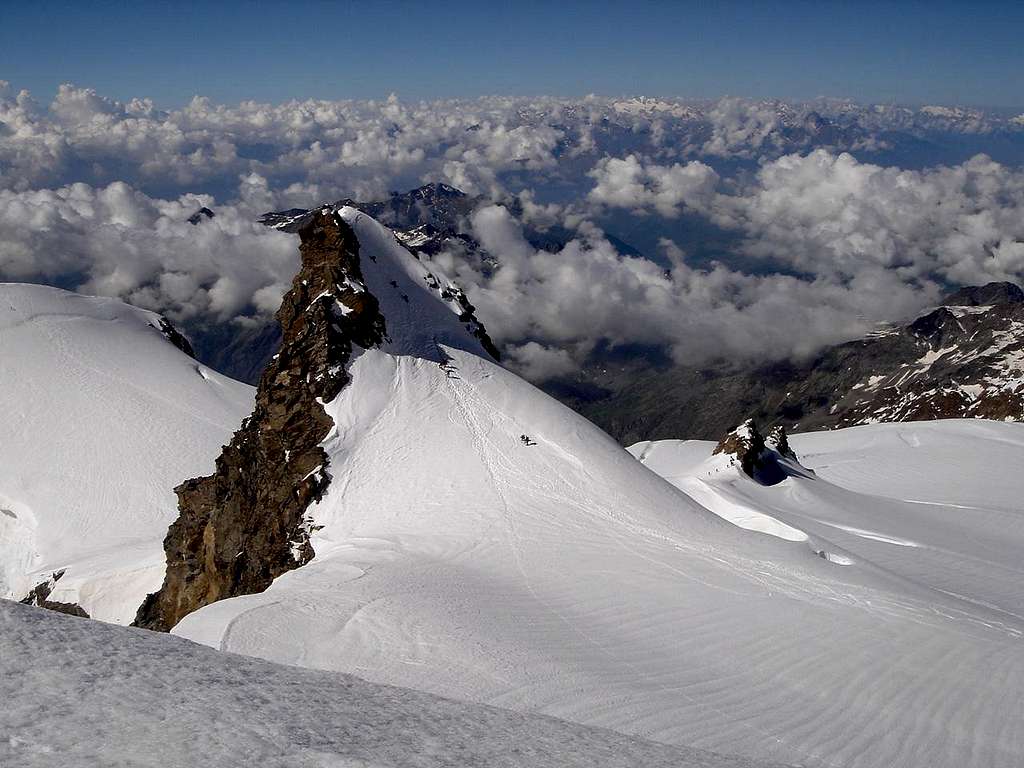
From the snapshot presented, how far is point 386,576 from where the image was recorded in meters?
19.8

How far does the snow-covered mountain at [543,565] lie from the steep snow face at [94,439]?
82.2 inches

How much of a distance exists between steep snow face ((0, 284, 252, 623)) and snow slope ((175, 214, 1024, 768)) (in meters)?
16.1

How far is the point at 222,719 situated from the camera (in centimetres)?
591

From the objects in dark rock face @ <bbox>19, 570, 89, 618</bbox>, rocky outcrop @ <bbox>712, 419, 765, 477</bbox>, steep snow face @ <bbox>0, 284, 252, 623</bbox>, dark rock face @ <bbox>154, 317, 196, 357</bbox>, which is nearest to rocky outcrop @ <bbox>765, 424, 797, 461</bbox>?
rocky outcrop @ <bbox>712, 419, 765, 477</bbox>

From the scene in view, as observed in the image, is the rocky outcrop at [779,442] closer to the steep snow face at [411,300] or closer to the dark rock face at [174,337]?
the steep snow face at [411,300]

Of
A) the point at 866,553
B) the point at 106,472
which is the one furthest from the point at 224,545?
the point at 866,553

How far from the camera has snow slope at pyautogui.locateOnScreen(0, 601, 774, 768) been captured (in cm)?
534

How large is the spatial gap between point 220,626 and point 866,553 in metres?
26.1

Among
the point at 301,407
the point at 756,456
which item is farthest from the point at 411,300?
the point at 756,456

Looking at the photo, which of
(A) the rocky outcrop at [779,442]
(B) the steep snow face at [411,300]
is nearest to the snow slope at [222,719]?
(B) the steep snow face at [411,300]

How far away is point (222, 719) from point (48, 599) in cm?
3497

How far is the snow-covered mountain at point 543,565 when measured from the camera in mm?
14281

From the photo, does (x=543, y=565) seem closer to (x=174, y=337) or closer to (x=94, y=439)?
(x=94, y=439)

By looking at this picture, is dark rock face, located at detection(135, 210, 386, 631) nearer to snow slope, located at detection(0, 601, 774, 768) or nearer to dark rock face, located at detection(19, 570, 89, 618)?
dark rock face, located at detection(19, 570, 89, 618)
